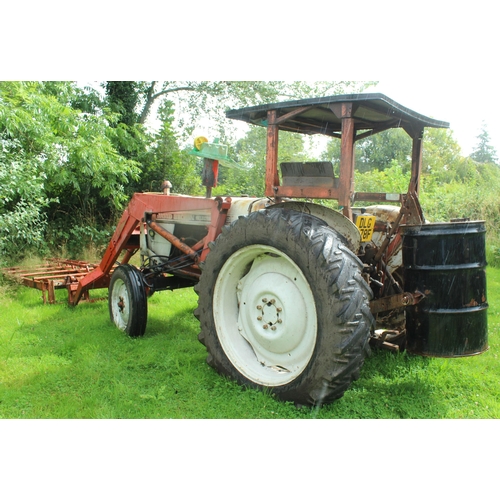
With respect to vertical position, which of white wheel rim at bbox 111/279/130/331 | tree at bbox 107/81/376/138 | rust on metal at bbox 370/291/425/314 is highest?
tree at bbox 107/81/376/138

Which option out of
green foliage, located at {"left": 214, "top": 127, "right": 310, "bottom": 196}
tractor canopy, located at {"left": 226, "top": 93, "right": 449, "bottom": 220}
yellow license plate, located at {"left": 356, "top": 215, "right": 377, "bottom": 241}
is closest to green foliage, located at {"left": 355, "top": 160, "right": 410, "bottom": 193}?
green foliage, located at {"left": 214, "top": 127, "right": 310, "bottom": 196}

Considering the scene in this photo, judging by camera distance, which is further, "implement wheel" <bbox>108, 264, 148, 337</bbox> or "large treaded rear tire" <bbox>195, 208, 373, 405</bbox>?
"implement wheel" <bbox>108, 264, 148, 337</bbox>

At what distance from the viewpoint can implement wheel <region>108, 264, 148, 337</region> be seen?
4.95 m

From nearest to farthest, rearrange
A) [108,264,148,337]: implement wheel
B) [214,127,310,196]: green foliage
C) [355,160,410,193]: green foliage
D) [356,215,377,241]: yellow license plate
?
[356,215,377,241]: yellow license plate, [108,264,148,337]: implement wheel, [355,160,410,193]: green foliage, [214,127,310,196]: green foliage

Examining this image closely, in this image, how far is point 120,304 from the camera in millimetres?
5262

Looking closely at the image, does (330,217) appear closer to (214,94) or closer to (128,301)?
(128,301)

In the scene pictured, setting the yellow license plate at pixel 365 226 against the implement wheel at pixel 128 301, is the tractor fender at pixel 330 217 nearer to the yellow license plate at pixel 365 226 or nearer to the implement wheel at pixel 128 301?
the yellow license plate at pixel 365 226

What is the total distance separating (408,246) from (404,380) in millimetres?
1142

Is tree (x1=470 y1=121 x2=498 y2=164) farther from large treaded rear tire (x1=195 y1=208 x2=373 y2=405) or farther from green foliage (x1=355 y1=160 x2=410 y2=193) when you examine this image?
large treaded rear tire (x1=195 y1=208 x2=373 y2=405)

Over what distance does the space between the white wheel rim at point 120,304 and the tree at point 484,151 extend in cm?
1551

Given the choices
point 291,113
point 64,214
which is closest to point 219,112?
point 64,214

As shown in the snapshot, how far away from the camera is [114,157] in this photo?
967 cm

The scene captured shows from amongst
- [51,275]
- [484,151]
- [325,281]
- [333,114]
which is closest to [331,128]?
[333,114]

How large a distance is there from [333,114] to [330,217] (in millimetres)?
1176
